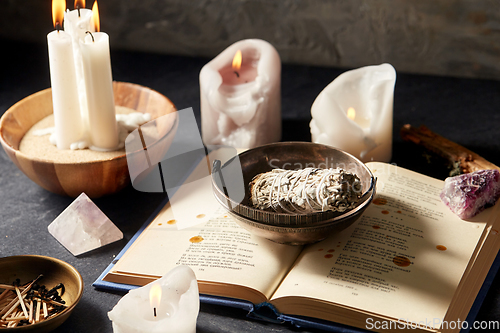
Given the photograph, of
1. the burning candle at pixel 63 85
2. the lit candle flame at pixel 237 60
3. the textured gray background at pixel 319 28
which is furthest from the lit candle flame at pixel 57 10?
the textured gray background at pixel 319 28

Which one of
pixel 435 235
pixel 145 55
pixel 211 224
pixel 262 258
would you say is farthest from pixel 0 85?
pixel 435 235

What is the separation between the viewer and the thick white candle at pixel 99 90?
0.78 meters

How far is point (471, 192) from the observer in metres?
0.74

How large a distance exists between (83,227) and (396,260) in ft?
1.43

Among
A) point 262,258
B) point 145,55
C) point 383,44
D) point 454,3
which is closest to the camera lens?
point 262,258

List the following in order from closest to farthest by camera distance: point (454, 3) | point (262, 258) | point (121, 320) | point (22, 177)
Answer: point (121, 320) → point (262, 258) → point (22, 177) → point (454, 3)

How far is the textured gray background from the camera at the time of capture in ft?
4.09

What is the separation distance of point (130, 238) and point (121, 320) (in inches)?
9.6

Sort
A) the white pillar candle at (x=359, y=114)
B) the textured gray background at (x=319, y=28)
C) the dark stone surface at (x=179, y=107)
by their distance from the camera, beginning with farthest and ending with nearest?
A: the textured gray background at (x=319, y=28) → the white pillar candle at (x=359, y=114) → the dark stone surface at (x=179, y=107)

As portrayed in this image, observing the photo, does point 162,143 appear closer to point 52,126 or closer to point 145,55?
point 52,126

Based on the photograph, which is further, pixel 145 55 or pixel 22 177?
pixel 145 55

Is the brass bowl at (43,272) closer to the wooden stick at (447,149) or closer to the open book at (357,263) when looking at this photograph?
the open book at (357,263)

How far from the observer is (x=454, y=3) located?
121 centimetres

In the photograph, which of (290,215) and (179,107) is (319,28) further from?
(290,215)
